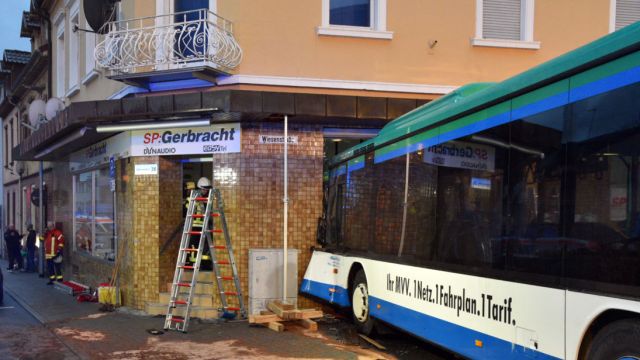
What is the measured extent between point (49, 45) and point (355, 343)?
14.5m

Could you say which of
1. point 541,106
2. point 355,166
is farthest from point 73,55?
point 541,106

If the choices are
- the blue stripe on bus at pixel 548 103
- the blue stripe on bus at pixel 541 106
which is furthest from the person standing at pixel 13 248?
the blue stripe on bus at pixel 541 106

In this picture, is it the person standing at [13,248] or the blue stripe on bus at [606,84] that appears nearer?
the blue stripe on bus at [606,84]

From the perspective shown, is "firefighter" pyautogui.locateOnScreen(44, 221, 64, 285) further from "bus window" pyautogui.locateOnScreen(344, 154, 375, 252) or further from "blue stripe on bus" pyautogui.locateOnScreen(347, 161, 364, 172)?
"blue stripe on bus" pyautogui.locateOnScreen(347, 161, 364, 172)

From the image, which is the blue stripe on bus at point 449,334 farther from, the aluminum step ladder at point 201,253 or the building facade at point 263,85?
the building facade at point 263,85

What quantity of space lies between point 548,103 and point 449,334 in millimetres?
2534

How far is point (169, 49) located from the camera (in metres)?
10.3

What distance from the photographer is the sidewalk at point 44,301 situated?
36.4ft

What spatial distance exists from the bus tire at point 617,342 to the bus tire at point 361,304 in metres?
4.49

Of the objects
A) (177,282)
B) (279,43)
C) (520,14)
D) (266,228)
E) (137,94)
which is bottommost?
(177,282)

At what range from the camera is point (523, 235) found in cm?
491

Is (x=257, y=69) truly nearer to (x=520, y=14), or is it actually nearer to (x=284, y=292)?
A: (x=284, y=292)

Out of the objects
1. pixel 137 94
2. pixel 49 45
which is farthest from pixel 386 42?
pixel 49 45

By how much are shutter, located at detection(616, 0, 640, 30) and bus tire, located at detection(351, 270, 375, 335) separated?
25.1ft
